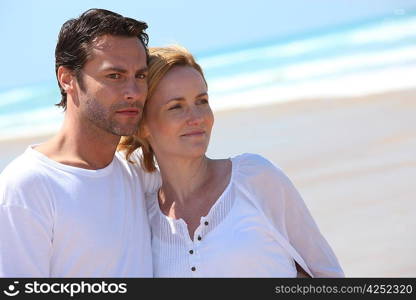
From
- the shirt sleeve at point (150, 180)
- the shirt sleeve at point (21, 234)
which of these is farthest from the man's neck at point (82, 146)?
the shirt sleeve at point (21, 234)

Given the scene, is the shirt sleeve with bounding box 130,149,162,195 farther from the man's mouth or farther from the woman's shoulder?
the woman's shoulder

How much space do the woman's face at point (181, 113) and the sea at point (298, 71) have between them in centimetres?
807

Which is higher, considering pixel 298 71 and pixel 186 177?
pixel 298 71

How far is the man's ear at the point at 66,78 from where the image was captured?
3992mm

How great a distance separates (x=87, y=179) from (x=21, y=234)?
0.45m

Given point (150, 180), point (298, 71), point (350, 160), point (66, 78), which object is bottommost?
point (150, 180)

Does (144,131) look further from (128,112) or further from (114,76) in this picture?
(114,76)

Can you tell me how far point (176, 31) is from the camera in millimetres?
23266

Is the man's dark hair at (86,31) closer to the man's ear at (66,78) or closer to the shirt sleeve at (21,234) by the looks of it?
the man's ear at (66,78)

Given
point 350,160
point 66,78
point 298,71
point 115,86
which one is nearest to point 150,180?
point 115,86

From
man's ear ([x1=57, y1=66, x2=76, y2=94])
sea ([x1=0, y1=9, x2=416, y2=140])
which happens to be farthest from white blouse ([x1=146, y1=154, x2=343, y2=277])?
sea ([x1=0, y1=9, x2=416, y2=140])

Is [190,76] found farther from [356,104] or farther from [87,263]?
[356,104]

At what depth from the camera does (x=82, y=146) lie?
12.4 feet

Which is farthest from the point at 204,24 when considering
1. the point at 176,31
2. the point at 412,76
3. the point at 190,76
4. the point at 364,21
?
the point at 190,76
